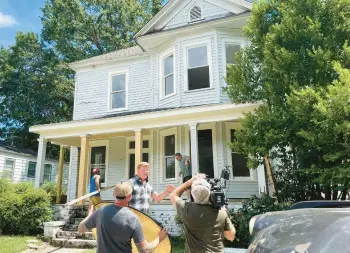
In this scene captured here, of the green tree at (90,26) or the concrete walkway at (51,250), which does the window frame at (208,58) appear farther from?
the green tree at (90,26)

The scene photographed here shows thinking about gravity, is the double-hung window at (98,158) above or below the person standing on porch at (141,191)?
above

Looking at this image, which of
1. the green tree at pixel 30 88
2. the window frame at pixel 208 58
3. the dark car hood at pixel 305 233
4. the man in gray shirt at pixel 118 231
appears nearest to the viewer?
the dark car hood at pixel 305 233

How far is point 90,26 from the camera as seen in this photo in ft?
95.2

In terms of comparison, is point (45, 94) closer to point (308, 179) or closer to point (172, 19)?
point (172, 19)

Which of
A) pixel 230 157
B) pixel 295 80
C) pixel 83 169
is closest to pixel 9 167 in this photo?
pixel 83 169

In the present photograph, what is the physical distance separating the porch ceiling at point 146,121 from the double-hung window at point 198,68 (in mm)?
2188

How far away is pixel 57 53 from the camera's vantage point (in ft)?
96.9

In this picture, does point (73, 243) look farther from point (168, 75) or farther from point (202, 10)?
point (202, 10)

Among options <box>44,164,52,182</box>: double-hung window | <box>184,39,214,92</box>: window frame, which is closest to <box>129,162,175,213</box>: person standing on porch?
<box>184,39,214,92</box>: window frame

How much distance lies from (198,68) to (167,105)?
76.9 inches

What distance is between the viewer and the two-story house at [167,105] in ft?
35.7

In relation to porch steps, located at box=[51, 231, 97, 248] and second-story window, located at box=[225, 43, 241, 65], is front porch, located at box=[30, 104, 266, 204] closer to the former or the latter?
porch steps, located at box=[51, 231, 97, 248]

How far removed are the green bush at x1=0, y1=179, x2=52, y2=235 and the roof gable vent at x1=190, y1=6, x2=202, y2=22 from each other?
30.6 ft

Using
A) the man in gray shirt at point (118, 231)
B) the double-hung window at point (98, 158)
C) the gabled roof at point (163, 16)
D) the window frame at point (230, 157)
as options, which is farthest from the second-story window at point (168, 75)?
the man in gray shirt at point (118, 231)
